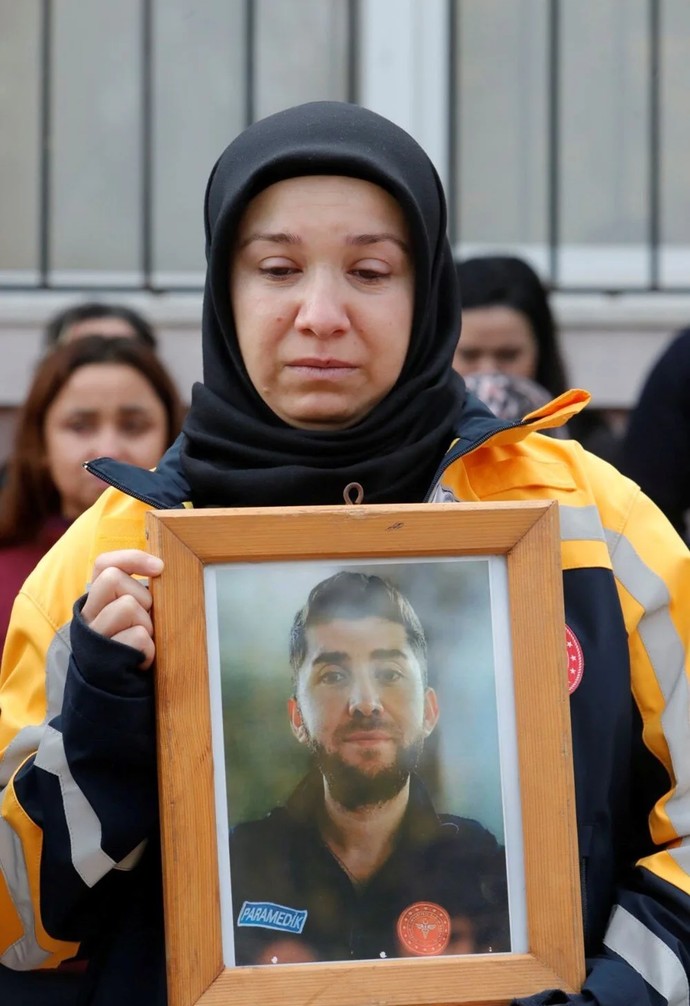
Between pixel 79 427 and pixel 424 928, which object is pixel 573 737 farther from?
pixel 79 427

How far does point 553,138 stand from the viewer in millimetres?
5539

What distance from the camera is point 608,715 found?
6.20ft

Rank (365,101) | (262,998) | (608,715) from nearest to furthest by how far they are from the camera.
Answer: (262,998) → (608,715) → (365,101)

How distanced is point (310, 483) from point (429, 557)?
0.65 feet

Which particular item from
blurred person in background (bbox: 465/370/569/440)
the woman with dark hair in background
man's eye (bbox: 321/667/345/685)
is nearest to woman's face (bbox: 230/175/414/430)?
man's eye (bbox: 321/667/345/685)

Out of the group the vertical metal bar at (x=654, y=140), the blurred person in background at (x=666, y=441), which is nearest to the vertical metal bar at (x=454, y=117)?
the vertical metal bar at (x=654, y=140)

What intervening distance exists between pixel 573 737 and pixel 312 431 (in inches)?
19.0

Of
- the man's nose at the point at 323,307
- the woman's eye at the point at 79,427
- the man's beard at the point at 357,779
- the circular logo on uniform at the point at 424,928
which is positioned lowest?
the circular logo on uniform at the point at 424,928

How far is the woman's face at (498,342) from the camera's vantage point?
4148 mm

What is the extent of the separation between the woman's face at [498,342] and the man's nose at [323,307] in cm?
222

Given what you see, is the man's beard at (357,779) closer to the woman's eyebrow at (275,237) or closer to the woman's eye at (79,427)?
the woman's eyebrow at (275,237)

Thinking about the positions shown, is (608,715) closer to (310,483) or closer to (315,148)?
(310,483)

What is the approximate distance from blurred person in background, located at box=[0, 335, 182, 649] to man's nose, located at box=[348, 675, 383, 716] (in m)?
1.86

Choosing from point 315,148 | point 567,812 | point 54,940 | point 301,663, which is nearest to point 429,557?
point 301,663
